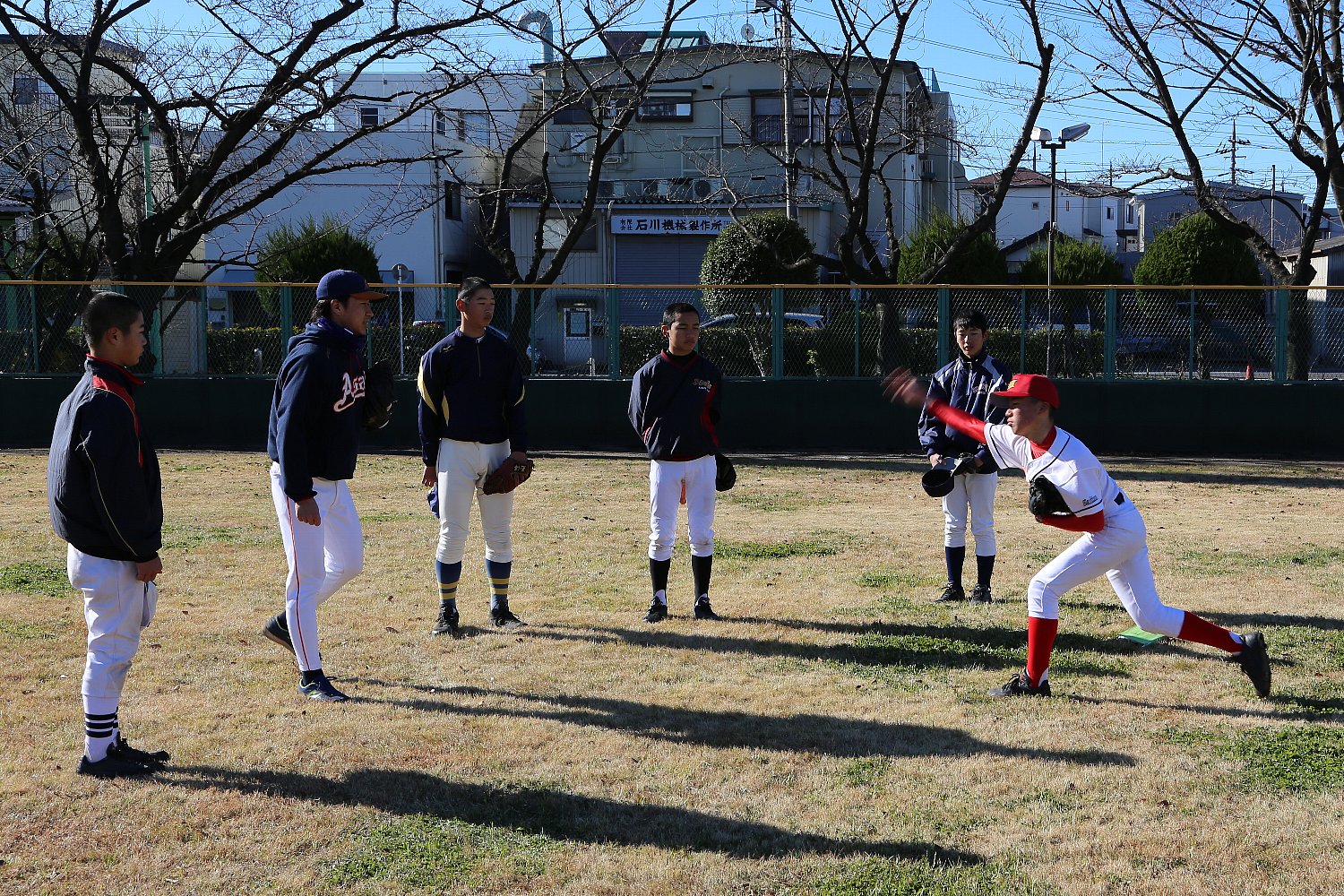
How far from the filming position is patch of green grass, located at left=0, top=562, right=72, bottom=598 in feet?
25.8

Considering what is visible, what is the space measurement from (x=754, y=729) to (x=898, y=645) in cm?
162

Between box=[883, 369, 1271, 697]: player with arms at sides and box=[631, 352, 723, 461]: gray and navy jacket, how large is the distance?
205 centimetres

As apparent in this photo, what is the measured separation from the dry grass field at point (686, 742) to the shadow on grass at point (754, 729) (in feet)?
0.06

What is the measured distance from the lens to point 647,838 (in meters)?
4.19

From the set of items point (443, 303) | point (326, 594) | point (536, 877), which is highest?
Answer: point (443, 303)

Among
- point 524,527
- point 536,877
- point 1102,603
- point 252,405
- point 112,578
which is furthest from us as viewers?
point 252,405

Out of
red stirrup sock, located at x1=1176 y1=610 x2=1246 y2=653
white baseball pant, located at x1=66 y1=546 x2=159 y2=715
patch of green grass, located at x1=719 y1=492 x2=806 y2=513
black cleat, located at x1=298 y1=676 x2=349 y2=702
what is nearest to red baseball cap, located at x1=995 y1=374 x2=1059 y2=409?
red stirrup sock, located at x1=1176 y1=610 x2=1246 y2=653

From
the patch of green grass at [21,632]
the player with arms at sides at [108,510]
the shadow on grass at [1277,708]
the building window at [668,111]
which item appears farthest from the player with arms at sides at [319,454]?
the building window at [668,111]

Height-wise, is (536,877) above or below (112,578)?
below

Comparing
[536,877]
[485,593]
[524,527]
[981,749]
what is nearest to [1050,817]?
[981,749]

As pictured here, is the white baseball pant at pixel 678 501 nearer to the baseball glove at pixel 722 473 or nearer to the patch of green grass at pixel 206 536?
the baseball glove at pixel 722 473

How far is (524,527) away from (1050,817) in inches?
271

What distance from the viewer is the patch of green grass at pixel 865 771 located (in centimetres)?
469

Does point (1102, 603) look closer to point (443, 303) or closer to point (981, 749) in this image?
point (981, 749)
